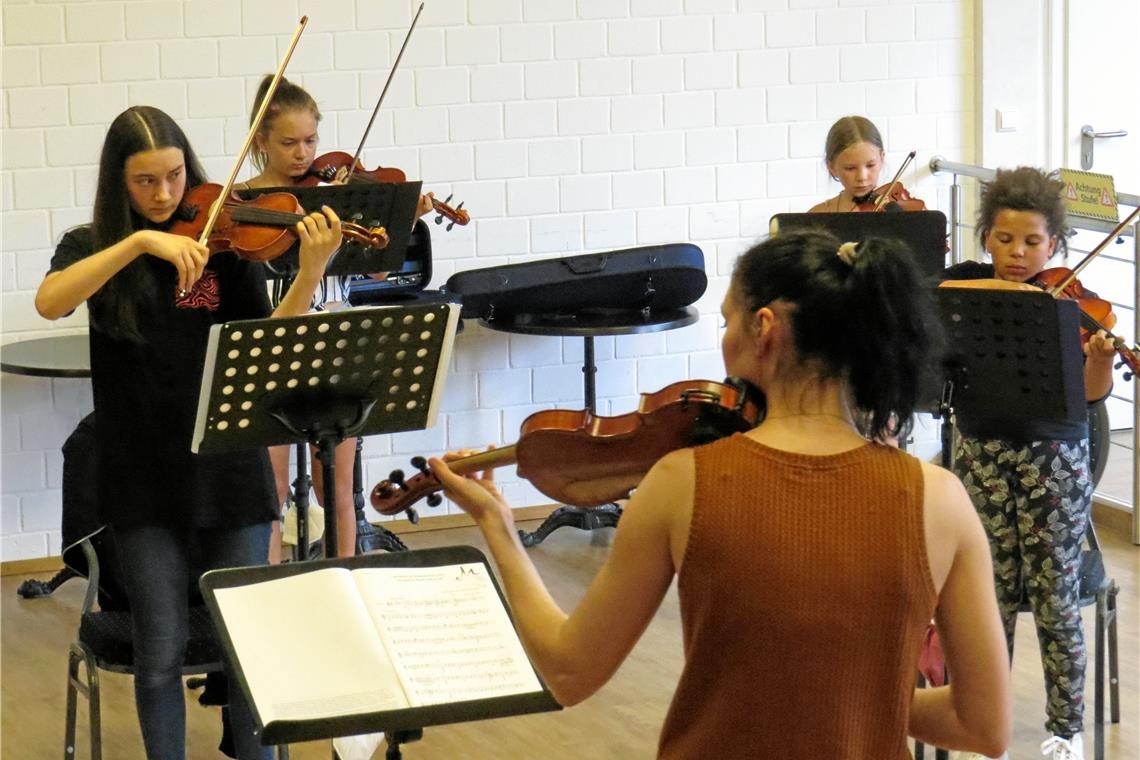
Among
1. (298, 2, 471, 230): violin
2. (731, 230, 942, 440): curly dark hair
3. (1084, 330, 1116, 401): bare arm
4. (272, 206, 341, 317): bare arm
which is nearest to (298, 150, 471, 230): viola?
(298, 2, 471, 230): violin

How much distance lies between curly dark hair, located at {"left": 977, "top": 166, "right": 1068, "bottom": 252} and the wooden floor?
3.97ft

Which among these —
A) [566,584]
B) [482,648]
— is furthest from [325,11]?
[482,648]

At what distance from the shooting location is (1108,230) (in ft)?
16.3

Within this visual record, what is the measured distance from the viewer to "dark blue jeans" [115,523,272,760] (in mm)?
2832

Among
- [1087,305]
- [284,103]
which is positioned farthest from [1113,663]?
[284,103]

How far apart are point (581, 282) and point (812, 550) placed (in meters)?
3.31

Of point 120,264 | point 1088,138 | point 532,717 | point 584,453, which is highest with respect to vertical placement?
point 1088,138

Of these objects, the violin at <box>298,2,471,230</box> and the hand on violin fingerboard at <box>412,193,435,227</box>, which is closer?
the violin at <box>298,2,471,230</box>

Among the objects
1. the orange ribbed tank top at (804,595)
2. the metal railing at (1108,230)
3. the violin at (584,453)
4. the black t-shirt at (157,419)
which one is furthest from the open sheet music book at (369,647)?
the metal railing at (1108,230)

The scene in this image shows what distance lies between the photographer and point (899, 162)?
5.55 metres

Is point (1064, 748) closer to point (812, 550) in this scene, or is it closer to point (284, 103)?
point (812, 550)

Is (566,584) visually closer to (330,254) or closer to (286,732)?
(330,254)

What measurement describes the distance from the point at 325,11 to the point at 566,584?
202 cm

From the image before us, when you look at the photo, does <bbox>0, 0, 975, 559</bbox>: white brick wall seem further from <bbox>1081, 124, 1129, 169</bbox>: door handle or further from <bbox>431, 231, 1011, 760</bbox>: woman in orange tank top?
<bbox>431, 231, 1011, 760</bbox>: woman in orange tank top
